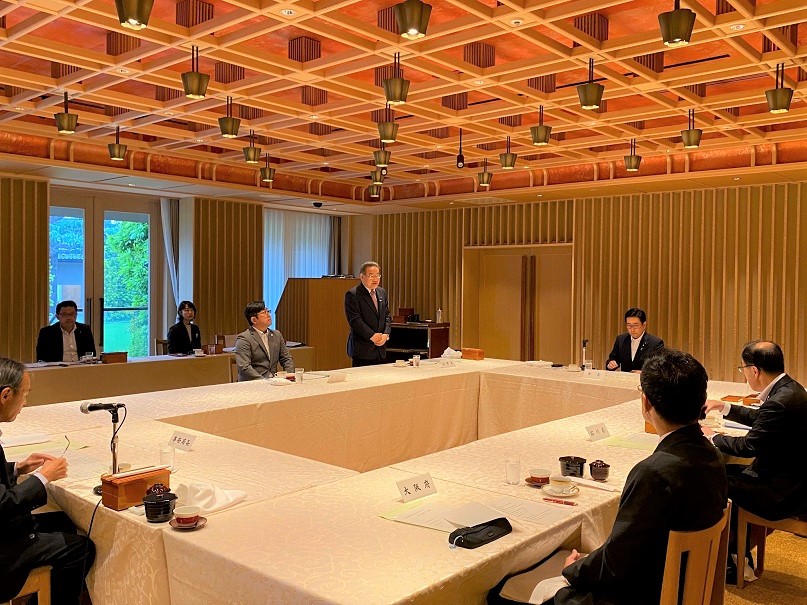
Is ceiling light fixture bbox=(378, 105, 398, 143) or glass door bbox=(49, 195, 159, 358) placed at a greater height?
ceiling light fixture bbox=(378, 105, 398, 143)

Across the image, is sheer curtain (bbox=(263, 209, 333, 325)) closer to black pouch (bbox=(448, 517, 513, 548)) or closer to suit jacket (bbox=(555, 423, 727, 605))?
black pouch (bbox=(448, 517, 513, 548))

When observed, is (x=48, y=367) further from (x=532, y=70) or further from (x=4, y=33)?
(x=532, y=70)

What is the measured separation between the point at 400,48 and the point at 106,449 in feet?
9.00

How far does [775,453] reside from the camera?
323cm

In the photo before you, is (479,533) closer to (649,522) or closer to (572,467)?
(649,522)

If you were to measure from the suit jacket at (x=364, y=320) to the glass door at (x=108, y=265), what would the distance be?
456 centimetres

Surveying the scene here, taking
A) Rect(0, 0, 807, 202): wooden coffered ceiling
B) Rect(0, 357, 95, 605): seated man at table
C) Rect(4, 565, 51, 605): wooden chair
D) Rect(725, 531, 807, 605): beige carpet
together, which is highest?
Rect(0, 0, 807, 202): wooden coffered ceiling

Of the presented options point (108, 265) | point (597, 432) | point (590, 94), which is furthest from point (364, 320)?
point (108, 265)

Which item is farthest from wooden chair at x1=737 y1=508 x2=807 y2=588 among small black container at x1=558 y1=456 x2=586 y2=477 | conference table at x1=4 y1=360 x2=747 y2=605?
small black container at x1=558 y1=456 x2=586 y2=477

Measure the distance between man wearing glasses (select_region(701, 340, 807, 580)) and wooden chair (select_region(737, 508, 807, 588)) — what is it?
0.04 metres

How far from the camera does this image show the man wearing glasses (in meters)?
3.18

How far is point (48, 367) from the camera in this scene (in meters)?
6.57

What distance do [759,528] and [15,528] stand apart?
11.6 ft

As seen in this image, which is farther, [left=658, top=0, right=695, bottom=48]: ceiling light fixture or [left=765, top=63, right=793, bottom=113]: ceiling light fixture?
[left=765, top=63, right=793, bottom=113]: ceiling light fixture
